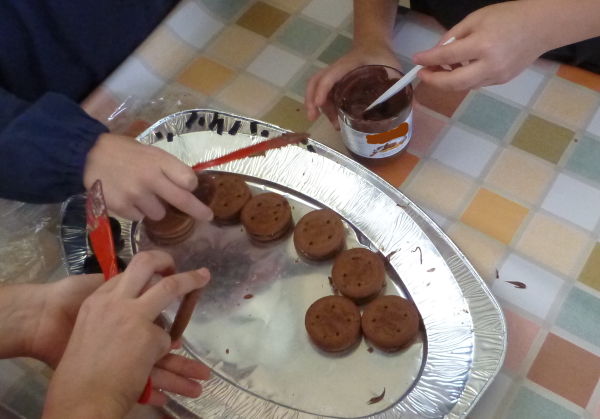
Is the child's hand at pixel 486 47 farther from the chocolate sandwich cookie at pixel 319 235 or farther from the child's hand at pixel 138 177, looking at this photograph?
the child's hand at pixel 138 177

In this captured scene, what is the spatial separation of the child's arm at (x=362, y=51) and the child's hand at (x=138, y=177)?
0.82 feet

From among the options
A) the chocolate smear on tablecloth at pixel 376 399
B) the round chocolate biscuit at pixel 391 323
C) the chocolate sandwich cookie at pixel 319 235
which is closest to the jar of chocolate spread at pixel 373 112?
the chocolate sandwich cookie at pixel 319 235

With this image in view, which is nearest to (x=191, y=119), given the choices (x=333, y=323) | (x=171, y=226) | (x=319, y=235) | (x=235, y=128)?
(x=235, y=128)

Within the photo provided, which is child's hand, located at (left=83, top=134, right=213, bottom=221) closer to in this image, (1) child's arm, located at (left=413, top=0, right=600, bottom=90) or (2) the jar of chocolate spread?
(2) the jar of chocolate spread

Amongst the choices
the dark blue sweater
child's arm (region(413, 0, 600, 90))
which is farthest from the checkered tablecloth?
child's arm (region(413, 0, 600, 90))

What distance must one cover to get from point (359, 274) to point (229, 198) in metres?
0.22

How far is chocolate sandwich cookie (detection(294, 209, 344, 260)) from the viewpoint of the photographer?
687 mm

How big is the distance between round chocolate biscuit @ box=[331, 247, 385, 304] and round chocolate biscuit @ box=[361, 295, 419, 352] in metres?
0.02

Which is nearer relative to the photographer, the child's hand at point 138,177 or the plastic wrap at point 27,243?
the child's hand at point 138,177

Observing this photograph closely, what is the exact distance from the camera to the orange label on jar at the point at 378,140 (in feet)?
2.29

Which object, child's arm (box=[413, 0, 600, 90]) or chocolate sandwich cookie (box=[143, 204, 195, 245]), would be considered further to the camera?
chocolate sandwich cookie (box=[143, 204, 195, 245])

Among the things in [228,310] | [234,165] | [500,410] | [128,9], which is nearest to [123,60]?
[128,9]

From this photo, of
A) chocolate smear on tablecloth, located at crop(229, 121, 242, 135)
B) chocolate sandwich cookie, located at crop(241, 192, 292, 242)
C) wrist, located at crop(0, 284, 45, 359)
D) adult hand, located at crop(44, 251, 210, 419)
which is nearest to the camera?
adult hand, located at crop(44, 251, 210, 419)

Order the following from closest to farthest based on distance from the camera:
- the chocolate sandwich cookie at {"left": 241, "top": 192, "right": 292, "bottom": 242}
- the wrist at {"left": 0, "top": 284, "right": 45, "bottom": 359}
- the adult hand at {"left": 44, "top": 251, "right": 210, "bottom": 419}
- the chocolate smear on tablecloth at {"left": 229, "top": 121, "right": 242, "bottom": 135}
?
the adult hand at {"left": 44, "top": 251, "right": 210, "bottom": 419} < the wrist at {"left": 0, "top": 284, "right": 45, "bottom": 359} < the chocolate sandwich cookie at {"left": 241, "top": 192, "right": 292, "bottom": 242} < the chocolate smear on tablecloth at {"left": 229, "top": 121, "right": 242, "bottom": 135}
